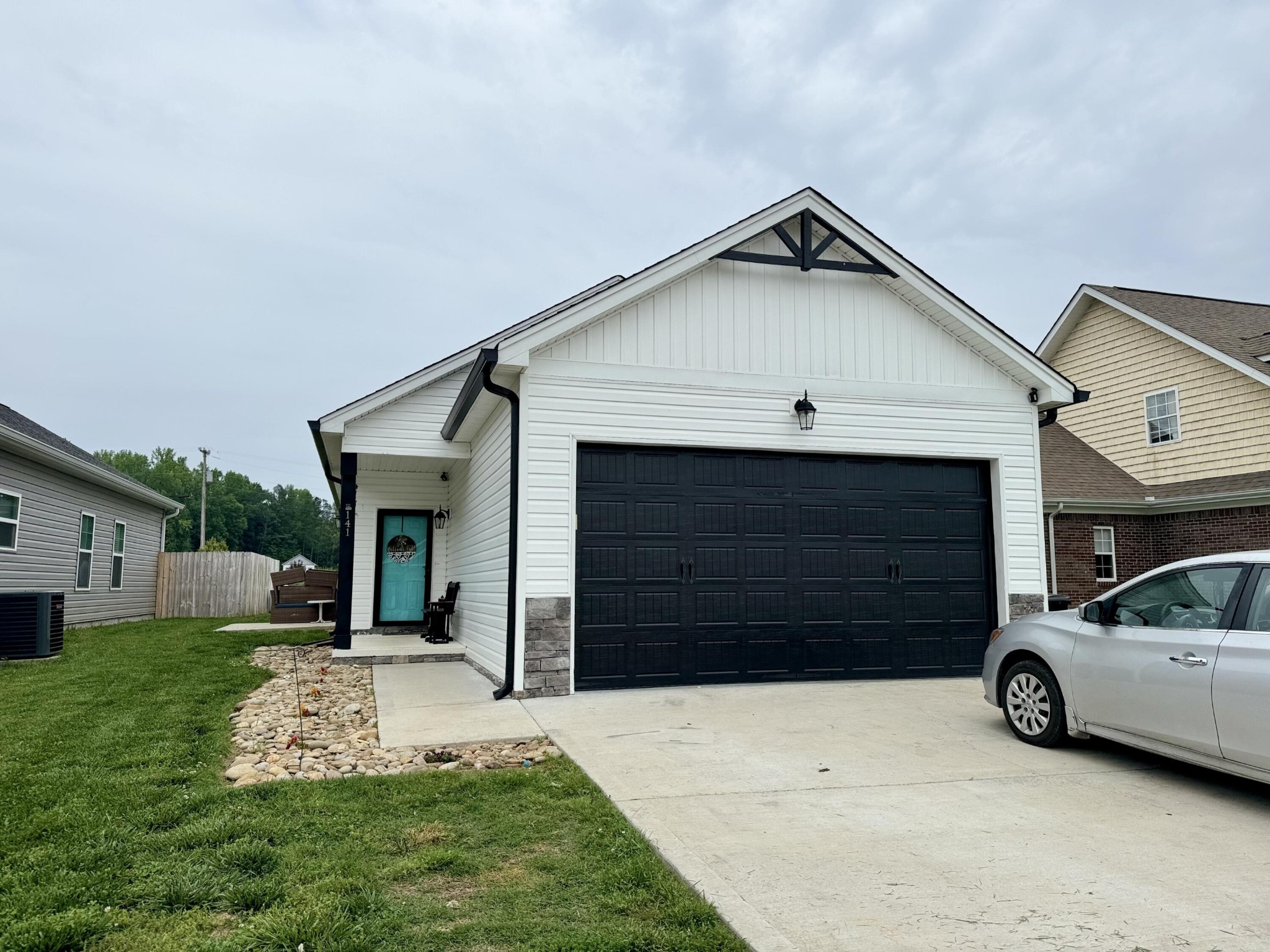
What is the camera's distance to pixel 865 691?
798 centimetres

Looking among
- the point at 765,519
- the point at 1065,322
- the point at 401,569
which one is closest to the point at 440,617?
the point at 401,569

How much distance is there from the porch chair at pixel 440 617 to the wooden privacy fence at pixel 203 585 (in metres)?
11.2

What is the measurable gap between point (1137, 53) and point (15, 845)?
585 inches

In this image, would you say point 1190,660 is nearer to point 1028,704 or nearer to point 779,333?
point 1028,704

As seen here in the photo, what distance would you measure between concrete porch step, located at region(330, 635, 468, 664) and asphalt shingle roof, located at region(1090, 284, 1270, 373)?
45.1 feet

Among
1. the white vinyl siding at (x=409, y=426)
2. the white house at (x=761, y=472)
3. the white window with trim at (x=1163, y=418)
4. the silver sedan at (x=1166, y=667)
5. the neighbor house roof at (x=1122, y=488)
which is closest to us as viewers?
the silver sedan at (x=1166, y=667)

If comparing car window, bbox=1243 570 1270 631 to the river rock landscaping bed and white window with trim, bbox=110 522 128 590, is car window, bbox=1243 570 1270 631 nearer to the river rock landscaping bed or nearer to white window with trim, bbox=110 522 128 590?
the river rock landscaping bed

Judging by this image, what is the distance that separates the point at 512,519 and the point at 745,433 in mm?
2549

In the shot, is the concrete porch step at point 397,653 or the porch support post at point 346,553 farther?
the porch support post at point 346,553

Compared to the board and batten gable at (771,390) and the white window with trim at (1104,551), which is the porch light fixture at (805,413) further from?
the white window with trim at (1104,551)

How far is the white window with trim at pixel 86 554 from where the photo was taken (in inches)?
639

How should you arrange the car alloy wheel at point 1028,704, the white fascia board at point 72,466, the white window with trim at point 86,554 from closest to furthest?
the car alloy wheel at point 1028,704 → the white fascia board at point 72,466 → the white window with trim at point 86,554

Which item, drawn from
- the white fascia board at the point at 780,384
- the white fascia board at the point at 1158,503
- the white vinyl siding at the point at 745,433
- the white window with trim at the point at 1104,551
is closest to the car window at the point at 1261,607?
the white vinyl siding at the point at 745,433

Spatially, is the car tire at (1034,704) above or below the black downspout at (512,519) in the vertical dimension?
below
